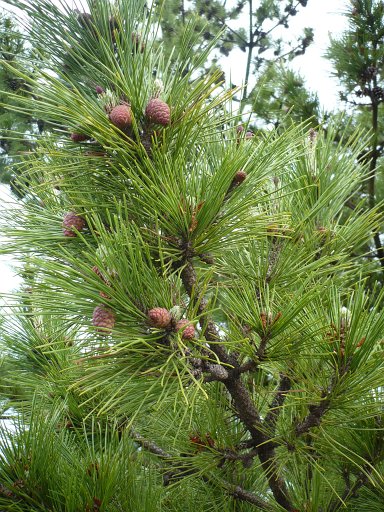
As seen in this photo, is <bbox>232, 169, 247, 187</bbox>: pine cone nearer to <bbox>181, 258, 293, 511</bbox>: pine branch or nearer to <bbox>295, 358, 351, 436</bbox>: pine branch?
<bbox>181, 258, 293, 511</bbox>: pine branch

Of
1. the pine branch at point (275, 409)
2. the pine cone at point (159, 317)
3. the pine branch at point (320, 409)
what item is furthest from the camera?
the pine branch at point (275, 409)

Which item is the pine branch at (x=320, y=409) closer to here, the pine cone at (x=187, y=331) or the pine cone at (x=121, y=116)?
the pine cone at (x=187, y=331)

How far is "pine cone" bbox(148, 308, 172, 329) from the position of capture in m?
0.75

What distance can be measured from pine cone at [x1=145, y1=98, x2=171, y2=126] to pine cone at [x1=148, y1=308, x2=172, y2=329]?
0.77 feet

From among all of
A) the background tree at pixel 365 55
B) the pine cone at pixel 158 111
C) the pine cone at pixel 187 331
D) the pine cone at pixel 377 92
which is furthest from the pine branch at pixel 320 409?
the pine cone at pixel 377 92

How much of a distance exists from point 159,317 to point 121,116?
0.25 meters

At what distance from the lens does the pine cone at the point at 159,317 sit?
75cm

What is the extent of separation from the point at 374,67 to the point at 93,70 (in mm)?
1446

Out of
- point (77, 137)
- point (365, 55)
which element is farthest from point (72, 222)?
point (365, 55)

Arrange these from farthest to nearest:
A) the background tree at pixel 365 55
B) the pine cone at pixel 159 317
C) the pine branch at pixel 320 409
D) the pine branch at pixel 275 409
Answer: the background tree at pixel 365 55 < the pine branch at pixel 275 409 < the pine branch at pixel 320 409 < the pine cone at pixel 159 317

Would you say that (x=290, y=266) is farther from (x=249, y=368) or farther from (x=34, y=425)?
(x=34, y=425)

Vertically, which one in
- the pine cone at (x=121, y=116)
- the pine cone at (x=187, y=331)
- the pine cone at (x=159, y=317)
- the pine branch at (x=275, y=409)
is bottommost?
the pine branch at (x=275, y=409)

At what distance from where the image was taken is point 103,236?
75cm

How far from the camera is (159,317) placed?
747 millimetres
